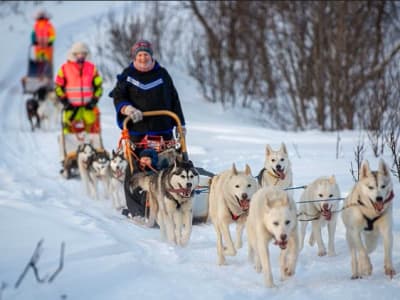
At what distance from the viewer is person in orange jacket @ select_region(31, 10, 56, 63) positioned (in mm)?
16375

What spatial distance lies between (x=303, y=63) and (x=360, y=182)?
8.72 meters

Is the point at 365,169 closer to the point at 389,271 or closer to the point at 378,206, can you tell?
the point at 378,206

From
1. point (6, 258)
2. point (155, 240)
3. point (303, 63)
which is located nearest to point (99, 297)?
point (6, 258)

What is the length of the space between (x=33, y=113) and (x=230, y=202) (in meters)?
8.43

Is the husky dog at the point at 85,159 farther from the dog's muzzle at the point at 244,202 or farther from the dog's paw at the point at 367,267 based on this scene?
the dog's paw at the point at 367,267

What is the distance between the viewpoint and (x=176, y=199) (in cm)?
546

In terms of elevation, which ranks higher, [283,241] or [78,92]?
[78,92]

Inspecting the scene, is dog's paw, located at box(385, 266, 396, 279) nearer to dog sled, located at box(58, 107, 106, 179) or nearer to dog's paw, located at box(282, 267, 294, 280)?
dog's paw, located at box(282, 267, 294, 280)

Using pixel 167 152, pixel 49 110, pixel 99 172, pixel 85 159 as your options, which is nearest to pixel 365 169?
pixel 167 152

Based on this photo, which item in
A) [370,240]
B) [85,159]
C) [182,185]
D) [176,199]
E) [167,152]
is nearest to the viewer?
[370,240]

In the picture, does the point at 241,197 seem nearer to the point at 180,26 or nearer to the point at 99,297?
the point at 99,297

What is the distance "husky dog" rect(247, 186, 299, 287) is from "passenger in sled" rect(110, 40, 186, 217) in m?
2.32

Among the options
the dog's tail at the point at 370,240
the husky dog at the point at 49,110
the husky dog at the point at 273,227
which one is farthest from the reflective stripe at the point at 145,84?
the husky dog at the point at 49,110

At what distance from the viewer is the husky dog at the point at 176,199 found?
536 centimetres
